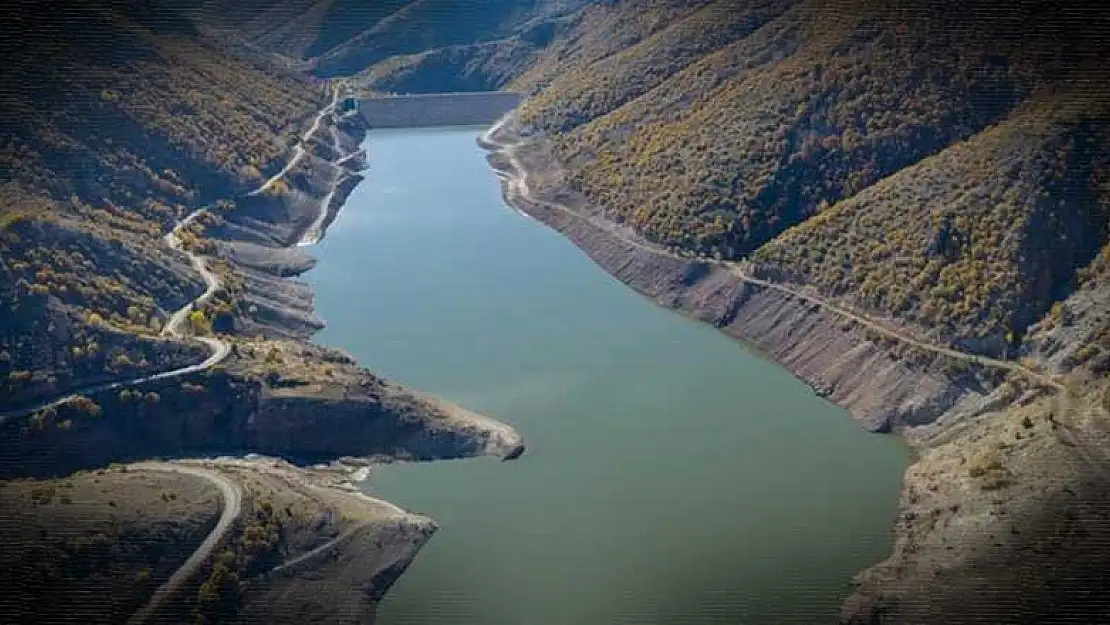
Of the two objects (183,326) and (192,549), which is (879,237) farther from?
(192,549)

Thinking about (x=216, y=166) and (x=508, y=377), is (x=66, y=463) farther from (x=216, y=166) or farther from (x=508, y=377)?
(x=216, y=166)

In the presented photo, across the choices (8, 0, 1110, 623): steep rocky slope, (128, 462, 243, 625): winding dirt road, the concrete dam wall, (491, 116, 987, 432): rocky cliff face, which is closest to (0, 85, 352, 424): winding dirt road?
(8, 0, 1110, 623): steep rocky slope

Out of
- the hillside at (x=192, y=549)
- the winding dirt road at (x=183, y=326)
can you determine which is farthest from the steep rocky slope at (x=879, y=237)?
the hillside at (x=192, y=549)

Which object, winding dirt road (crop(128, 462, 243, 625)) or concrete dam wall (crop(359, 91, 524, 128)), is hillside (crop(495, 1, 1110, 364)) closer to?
winding dirt road (crop(128, 462, 243, 625))

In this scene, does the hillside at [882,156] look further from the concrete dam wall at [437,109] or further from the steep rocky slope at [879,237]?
the concrete dam wall at [437,109]

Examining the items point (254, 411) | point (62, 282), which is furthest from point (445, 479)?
point (62, 282)

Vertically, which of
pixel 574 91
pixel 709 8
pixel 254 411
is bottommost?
pixel 254 411
